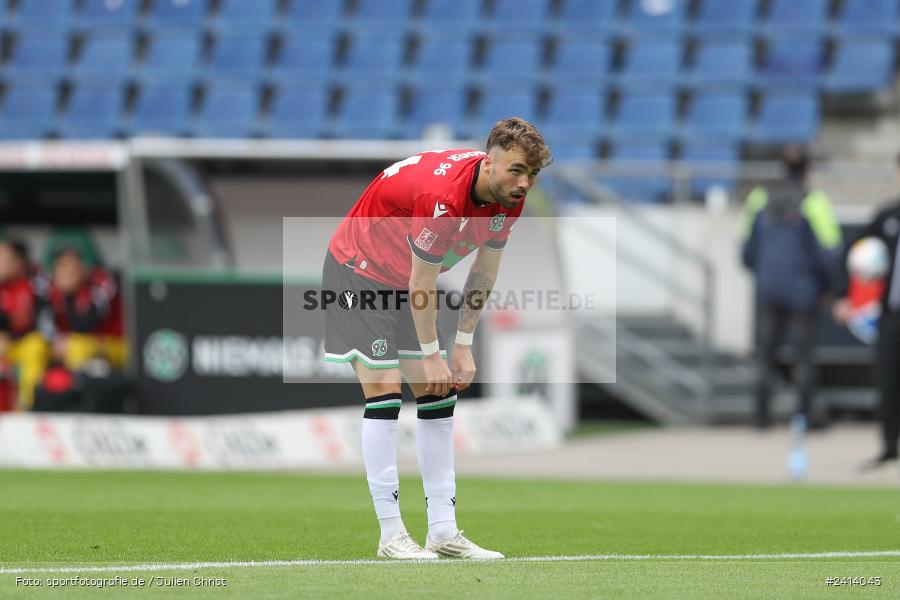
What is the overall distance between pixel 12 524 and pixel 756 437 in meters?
7.69

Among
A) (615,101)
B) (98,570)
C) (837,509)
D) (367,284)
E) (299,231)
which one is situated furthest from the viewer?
(615,101)

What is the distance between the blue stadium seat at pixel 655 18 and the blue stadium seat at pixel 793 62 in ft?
4.06

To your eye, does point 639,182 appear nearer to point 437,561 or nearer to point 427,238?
point 427,238

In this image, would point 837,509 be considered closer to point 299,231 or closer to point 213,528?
point 213,528

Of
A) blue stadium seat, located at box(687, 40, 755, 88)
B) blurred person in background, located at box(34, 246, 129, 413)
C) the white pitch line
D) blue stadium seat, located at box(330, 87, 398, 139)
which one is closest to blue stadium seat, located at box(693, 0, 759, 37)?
blue stadium seat, located at box(687, 40, 755, 88)

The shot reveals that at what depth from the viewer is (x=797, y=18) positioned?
18.1 m

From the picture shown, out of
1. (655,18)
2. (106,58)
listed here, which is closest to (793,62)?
(655,18)

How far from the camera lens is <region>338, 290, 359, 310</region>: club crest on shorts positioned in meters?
5.77

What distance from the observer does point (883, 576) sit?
16.8ft

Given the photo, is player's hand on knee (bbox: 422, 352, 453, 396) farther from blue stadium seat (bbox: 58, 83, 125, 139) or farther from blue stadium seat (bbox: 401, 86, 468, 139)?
blue stadium seat (bbox: 58, 83, 125, 139)

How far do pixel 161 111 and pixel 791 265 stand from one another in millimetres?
9790

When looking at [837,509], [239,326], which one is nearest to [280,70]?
[239,326]

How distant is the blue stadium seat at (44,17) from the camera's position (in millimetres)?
20328

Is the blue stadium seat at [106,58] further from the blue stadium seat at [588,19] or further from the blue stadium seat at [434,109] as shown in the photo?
the blue stadium seat at [588,19]
